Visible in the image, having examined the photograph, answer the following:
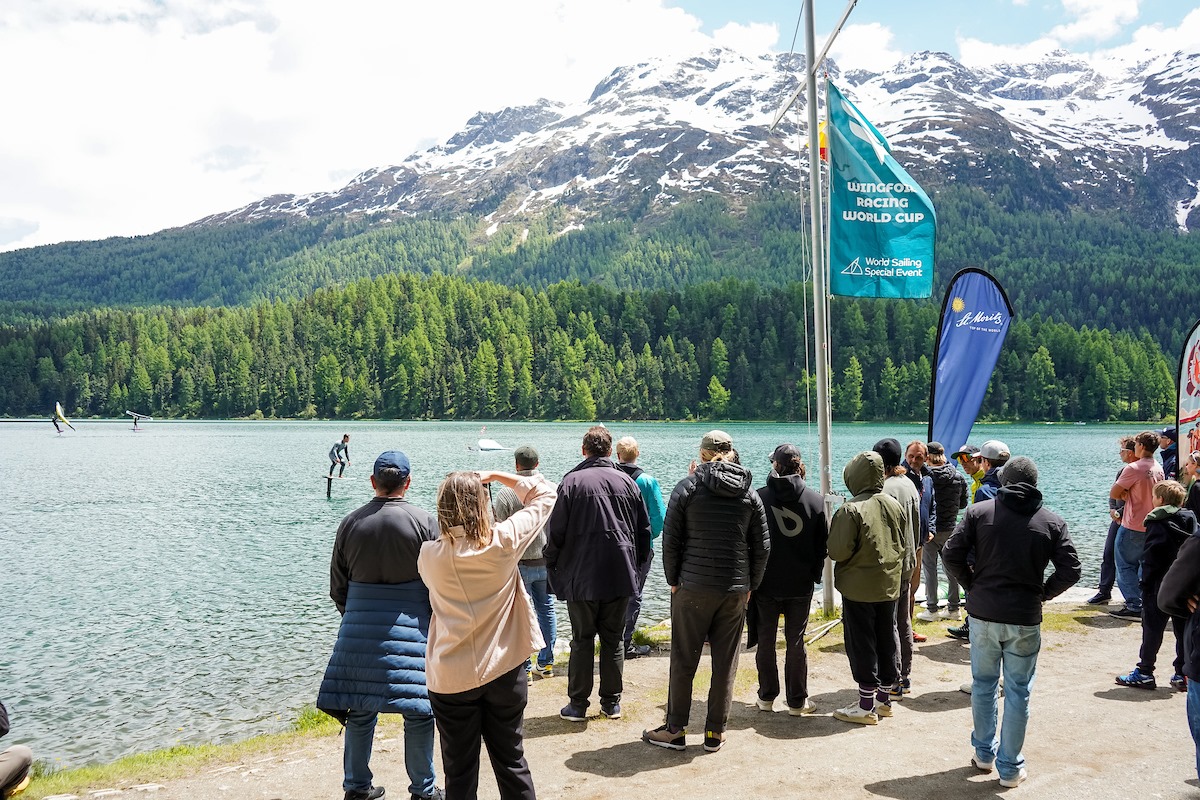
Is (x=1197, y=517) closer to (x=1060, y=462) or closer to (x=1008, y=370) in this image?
(x=1060, y=462)

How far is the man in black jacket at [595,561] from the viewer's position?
7.80 m

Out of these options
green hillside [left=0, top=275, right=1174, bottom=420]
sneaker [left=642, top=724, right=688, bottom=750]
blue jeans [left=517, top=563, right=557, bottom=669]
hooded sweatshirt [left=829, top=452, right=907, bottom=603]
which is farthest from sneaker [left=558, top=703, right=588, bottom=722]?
green hillside [left=0, top=275, right=1174, bottom=420]

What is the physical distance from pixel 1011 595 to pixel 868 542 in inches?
56.5

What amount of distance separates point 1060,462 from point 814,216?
54.7 m

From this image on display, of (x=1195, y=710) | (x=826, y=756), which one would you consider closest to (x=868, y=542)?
(x=826, y=756)

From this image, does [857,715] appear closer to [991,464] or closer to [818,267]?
[991,464]

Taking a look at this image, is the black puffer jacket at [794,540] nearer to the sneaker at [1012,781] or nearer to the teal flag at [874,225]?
the sneaker at [1012,781]

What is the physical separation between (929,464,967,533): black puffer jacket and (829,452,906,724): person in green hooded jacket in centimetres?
341

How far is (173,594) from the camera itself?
1997cm

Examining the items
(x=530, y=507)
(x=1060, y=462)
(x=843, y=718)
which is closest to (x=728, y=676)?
(x=843, y=718)

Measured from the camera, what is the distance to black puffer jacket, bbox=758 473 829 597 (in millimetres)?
7836

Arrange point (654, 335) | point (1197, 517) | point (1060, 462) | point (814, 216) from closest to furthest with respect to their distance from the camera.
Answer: point (1197, 517) < point (814, 216) < point (1060, 462) < point (654, 335)

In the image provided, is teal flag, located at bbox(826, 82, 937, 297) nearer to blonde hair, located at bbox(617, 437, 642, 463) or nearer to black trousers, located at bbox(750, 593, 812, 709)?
blonde hair, located at bbox(617, 437, 642, 463)

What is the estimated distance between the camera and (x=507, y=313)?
17788 centimetres
